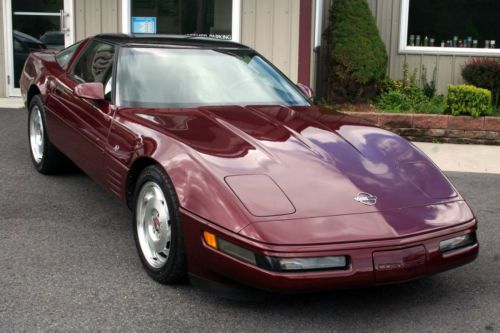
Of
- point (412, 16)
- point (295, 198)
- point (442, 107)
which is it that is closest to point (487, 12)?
point (412, 16)

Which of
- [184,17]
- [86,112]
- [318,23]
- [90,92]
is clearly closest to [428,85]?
[318,23]

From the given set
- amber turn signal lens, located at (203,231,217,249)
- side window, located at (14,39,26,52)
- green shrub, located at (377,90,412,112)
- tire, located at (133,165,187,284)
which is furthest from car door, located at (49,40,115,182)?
side window, located at (14,39,26,52)

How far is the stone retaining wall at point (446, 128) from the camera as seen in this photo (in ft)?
27.8

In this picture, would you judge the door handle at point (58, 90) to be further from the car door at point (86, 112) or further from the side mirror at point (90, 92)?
the side mirror at point (90, 92)

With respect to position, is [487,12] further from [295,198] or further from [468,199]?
[295,198]

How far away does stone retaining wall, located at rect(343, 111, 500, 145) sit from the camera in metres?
8.48

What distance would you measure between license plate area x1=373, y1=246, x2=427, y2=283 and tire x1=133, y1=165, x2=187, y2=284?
40.9 inches

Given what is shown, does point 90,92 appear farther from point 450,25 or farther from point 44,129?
point 450,25

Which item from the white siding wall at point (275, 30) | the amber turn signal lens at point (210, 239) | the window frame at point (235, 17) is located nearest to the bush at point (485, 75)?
the white siding wall at point (275, 30)

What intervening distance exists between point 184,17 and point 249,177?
7.46 meters

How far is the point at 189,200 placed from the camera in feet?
11.1

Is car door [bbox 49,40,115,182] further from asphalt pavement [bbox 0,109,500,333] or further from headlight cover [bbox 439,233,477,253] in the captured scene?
headlight cover [bbox 439,233,477,253]

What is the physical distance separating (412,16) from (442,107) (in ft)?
8.58

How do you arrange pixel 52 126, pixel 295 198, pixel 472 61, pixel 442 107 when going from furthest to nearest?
pixel 472 61 < pixel 442 107 < pixel 52 126 < pixel 295 198
